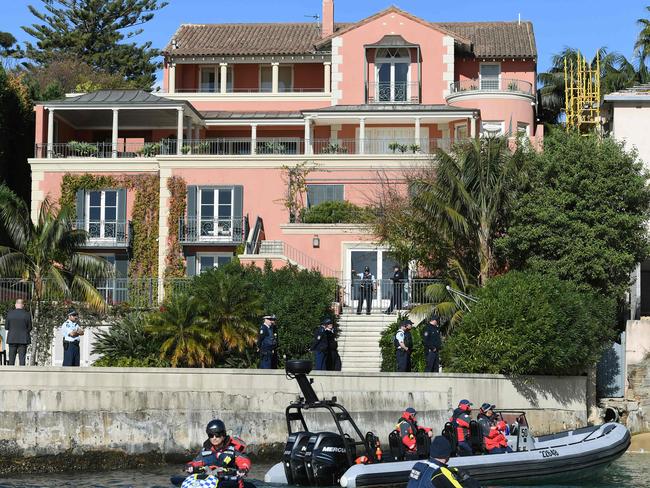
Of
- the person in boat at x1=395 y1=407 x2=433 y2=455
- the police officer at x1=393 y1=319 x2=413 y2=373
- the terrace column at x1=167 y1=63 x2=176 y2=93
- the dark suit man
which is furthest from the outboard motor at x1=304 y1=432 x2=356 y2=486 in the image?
the terrace column at x1=167 y1=63 x2=176 y2=93

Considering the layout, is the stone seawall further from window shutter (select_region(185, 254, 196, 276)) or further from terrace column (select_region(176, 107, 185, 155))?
terrace column (select_region(176, 107, 185, 155))

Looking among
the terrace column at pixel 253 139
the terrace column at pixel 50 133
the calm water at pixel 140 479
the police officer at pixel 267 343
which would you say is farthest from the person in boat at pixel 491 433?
the terrace column at pixel 50 133

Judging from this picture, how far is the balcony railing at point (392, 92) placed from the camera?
52906 millimetres

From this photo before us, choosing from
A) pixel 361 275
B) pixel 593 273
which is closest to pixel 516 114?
pixel 361 275

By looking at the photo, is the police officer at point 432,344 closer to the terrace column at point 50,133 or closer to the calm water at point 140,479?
the calm water at point 140,479

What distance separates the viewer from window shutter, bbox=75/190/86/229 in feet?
152

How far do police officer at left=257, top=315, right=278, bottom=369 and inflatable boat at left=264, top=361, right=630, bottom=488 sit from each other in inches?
189

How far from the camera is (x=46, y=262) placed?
3803 centimetres

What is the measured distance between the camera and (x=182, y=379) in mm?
29531

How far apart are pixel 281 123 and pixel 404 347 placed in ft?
73.3

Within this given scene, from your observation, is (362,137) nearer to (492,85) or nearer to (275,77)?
(492,85)

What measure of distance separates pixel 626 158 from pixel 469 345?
28.4 ft

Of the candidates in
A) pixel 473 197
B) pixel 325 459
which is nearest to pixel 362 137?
pixel 473 197

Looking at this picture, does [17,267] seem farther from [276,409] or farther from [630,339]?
[630,339]
